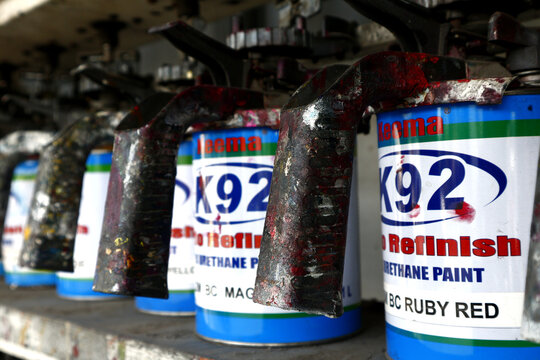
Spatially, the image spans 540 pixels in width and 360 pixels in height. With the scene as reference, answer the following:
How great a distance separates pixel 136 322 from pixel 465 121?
1.32ft

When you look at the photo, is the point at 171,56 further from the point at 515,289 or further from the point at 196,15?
the point at 515,289

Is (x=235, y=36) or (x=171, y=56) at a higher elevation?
(x=171, y=56)

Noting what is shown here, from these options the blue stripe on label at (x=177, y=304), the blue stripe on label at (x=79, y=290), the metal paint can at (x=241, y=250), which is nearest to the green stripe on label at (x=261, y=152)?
the metal paint can at (x=241, y=250)

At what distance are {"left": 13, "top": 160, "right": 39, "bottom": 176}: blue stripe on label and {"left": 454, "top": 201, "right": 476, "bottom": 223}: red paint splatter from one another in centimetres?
68

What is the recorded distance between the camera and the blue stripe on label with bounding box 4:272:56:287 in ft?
2.94

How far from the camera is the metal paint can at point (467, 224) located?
35 centimetres

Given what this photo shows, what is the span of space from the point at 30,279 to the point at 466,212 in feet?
2.37

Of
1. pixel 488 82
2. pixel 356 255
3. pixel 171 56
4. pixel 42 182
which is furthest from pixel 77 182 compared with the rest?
pixel 171 56

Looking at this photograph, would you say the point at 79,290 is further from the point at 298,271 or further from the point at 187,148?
the point at 298,271

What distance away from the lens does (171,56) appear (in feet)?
3.32

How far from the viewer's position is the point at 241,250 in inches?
19.3

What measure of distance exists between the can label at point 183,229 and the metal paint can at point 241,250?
0.11m

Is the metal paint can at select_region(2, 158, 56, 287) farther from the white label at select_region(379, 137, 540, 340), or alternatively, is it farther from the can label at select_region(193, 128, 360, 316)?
the white label at select_region(379, 137, 540, 340)

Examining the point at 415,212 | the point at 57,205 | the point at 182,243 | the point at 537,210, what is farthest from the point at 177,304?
the point at 537,210
